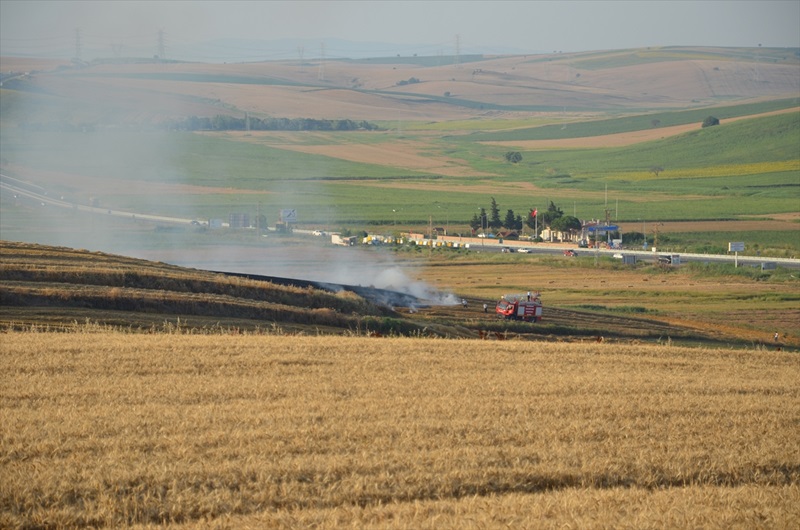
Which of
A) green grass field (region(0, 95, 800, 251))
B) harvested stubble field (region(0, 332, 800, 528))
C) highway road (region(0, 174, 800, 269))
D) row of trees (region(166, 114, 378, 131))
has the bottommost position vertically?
harvested stubble field (region(0, 332, 800, 528))

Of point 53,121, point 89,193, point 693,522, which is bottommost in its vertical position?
point 693,522

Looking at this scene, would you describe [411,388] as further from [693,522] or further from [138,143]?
[138,143]

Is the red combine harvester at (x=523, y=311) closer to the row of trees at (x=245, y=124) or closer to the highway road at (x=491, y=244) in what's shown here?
the highway road at (x=491, y=244)

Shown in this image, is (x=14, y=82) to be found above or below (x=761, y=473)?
above

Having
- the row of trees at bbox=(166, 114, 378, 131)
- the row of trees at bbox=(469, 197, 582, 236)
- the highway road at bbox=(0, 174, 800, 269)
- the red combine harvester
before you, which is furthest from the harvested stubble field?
the row of trees at bbox=(166, 114, 378, 131)

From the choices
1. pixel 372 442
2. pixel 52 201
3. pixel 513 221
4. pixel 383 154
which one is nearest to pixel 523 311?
pixel 372 442

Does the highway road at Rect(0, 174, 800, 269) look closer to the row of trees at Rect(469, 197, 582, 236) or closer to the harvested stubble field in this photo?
the row of trees at Rect(469, 197, 582, 236)

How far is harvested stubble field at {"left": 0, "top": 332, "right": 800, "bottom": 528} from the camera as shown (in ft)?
37.0

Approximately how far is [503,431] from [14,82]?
188 metres

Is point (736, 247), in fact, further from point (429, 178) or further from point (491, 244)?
point (429, 178)

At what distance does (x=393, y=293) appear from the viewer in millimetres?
46062

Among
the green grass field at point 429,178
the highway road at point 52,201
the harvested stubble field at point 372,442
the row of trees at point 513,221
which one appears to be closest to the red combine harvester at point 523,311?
the harvested stubble field at point 372,442

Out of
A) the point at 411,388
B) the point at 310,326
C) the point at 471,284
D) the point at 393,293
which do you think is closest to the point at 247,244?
the point at 471,284

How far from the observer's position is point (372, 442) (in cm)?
1384
